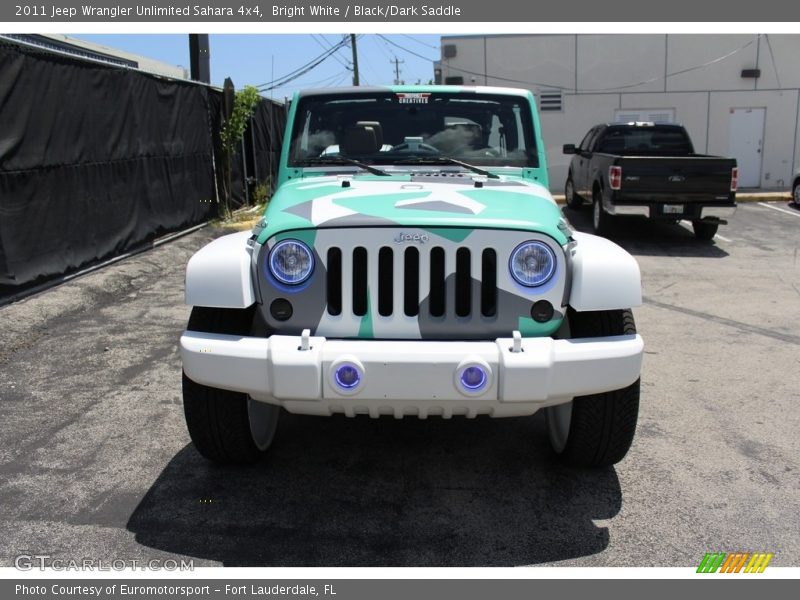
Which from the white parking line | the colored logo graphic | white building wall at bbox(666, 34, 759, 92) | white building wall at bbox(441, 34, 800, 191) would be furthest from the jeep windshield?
white building wall at bbox(666, 34, 759, 92)

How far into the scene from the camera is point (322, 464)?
395cm

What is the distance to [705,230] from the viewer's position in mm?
11867

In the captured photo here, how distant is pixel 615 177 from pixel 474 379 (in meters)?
9.07

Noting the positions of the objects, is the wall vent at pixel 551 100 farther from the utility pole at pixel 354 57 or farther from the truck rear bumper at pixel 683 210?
the utility pole at pixel 354 57

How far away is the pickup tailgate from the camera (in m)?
11.0

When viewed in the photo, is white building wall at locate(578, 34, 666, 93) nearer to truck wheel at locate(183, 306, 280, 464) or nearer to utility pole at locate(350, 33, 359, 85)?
truck wheel at locate(183, 306, 280, 464)

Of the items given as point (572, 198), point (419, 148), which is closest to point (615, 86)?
point (572, 198)

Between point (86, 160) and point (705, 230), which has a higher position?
point (86, 160)

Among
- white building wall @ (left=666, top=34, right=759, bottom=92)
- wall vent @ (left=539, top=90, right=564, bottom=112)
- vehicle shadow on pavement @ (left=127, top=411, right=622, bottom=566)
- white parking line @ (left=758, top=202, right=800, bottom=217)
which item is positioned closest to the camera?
vehicle shadow on pavement @ (left=127, top=411, right=622, bottom=566)

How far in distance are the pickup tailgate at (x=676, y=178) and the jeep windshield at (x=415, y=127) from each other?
22.2ft

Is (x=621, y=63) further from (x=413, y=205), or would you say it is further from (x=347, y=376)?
(x=347, y=376)

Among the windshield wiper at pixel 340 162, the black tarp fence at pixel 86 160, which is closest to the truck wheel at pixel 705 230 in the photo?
the black tarp fence at pixel 86 160

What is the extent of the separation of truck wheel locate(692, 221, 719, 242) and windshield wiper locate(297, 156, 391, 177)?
28.6 ft

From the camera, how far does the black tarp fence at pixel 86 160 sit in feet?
22.7
